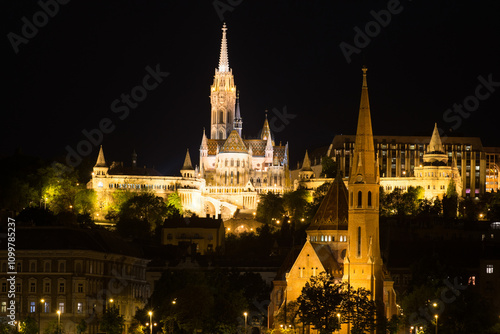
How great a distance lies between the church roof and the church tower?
532 inches

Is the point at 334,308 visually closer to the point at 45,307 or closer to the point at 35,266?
the point at 45,307

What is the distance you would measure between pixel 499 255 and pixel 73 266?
54151 millimetres

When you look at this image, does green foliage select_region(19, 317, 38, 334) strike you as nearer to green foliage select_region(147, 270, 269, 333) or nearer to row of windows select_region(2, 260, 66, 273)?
row of windows select_region(2, 260, 66, 273)

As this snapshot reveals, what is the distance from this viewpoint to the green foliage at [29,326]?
11094 cm

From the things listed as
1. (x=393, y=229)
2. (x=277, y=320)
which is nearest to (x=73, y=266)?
(x=277, y=320)

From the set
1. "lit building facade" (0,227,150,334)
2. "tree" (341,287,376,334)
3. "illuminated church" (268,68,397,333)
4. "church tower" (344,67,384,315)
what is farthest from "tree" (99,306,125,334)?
"church tower" (344,67,384,315)

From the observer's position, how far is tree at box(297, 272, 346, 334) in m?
119

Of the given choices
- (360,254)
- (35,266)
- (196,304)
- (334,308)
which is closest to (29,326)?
(35,266)

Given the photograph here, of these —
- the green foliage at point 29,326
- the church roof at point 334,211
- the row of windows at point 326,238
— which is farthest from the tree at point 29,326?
the church roof at point 334,211

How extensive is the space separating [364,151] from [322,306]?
17067mm

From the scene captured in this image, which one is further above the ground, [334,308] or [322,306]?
[322,306]

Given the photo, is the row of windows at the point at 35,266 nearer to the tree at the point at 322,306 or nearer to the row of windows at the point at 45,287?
the row of windows at the point at 45,287

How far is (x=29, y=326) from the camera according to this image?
111 metres

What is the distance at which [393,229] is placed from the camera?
189625 millimetres
